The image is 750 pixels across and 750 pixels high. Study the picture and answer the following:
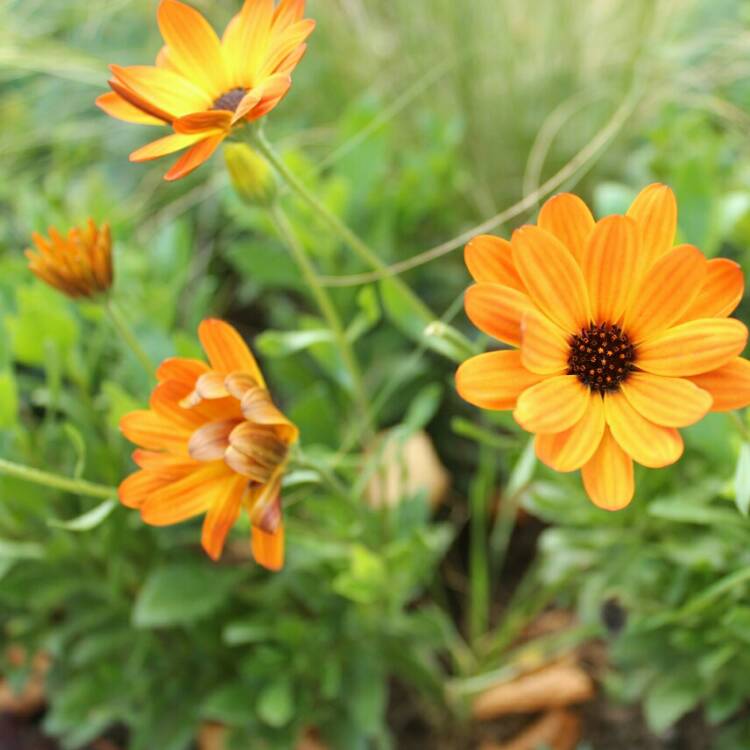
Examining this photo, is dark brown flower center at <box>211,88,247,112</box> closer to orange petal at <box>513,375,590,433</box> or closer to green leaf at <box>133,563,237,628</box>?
orange petal at <box>513,375,590,433</box>

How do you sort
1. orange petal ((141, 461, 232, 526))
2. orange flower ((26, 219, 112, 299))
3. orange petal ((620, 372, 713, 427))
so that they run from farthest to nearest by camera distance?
orange flower ((26, 219, 112, 299)) < orange petal ((141, 461, 232, 526)) < orange petal ((620, 372, 713, 427))

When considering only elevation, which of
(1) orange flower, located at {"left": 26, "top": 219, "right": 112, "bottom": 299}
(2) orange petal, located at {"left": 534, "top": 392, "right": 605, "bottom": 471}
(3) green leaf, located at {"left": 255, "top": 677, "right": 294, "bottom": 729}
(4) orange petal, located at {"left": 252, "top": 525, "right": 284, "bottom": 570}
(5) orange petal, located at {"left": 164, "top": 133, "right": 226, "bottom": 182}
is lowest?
(3) green leaf, located at {"left": 255, "top": 677, "right": 294, "bottom": 729}

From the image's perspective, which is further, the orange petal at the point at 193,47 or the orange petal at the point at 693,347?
the orange petal at the point at 193,47

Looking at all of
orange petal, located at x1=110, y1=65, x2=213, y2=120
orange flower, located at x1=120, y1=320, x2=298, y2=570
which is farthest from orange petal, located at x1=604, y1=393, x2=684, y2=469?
orange petal, located at x1=110, y1=65, x2=213, y2=120

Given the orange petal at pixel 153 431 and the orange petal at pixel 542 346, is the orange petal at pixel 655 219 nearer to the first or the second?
the orange petal at pixel 542 346

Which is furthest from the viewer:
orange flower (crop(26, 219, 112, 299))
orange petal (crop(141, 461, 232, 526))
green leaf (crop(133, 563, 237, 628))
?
green leaf (crop(133, 563, 237, 628))

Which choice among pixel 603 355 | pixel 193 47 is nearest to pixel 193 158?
pixel 193 47

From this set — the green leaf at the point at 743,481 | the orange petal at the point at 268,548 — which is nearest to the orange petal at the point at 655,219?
the green leaf at the point at 743,481
